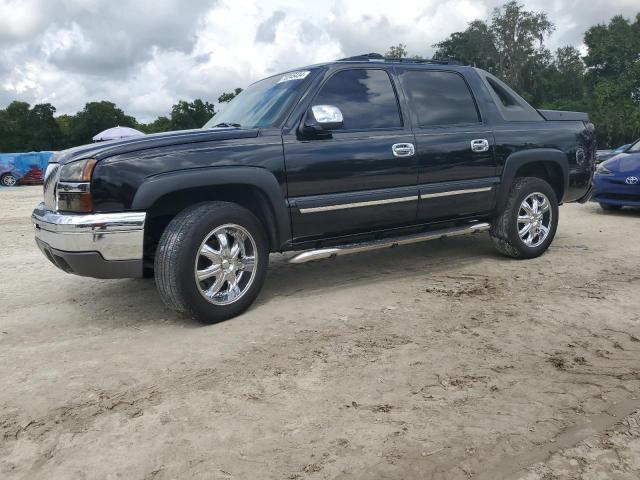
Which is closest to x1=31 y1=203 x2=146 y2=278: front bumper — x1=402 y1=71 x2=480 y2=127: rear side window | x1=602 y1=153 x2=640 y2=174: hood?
x1=402 y1=71 x2=480 y2=127: rear side window

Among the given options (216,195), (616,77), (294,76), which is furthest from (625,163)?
(616,77)

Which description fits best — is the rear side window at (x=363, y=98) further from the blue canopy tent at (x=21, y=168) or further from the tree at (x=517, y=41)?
the tree at (x=517, y=41)

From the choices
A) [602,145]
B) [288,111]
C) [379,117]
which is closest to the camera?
[288,111]

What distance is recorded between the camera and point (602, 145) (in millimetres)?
43594

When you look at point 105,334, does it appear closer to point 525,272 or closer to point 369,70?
point 369,70

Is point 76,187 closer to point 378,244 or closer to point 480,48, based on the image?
point 378,244

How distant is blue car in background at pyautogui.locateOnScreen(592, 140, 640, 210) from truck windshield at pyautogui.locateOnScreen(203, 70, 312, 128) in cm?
604

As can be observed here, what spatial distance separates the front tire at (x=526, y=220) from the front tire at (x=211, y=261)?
2553 millimetres

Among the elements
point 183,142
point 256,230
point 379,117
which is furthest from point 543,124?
point 183,142

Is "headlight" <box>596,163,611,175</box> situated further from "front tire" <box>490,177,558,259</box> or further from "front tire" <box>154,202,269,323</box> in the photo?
"front tire" <box>154,202,269,323</box>

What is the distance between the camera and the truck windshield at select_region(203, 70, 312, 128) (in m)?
4.25

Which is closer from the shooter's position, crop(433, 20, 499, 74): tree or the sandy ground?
the sandy ground

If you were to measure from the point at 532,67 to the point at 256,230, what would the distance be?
52.3 metres

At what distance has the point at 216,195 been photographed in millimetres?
3973
